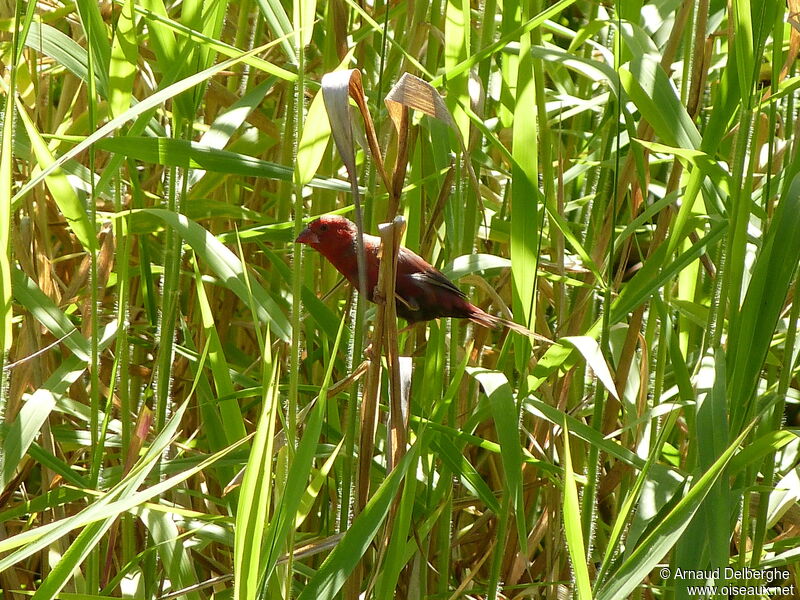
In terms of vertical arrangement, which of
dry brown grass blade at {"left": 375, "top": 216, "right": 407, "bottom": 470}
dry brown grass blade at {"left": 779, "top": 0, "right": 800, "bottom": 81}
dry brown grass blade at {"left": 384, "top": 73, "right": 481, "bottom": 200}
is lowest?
dry brown grass blade at {"left": 375, "top": 216, "right": 407, "bottom": 470}

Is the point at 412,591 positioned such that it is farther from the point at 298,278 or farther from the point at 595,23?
the point at 595,23

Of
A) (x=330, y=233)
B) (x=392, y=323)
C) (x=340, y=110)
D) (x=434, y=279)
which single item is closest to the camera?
(x=340, y=110)

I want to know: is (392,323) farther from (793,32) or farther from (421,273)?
(793,32)

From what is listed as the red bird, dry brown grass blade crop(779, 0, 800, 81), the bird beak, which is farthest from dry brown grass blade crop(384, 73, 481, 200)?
dry brown grass blade crop(779, 0, 800, 81)

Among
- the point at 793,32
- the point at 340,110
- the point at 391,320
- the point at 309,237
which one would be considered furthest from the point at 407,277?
the point at 793,32

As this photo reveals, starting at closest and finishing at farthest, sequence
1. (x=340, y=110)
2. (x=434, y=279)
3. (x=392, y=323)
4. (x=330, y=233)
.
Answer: (x=340, y=110) < (x=392, y=323) < (x=434, y=279) < (x=330, y=233)

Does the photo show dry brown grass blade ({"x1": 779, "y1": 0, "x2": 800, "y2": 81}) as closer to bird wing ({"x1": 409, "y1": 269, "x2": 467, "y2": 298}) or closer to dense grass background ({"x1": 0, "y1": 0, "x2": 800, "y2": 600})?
dense grass background ({"x1": 0, "y1": 0, "x2": 800, "y2": 600})

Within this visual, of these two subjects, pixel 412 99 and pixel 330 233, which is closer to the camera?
pixel 412 99
